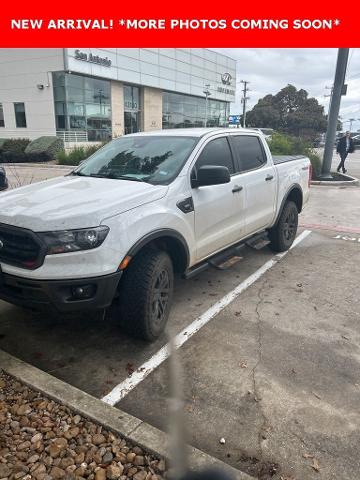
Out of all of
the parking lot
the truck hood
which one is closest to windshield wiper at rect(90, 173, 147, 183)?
the truck hood

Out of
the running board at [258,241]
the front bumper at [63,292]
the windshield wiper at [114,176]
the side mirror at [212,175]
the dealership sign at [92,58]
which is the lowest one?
the running board at [258,241]

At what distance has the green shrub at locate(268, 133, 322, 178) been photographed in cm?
1438

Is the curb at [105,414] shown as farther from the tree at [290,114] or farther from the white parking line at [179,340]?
the tree at [290,114]

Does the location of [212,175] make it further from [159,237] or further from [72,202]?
[72,202]

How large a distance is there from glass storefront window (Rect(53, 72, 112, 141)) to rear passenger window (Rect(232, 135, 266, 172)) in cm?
2661

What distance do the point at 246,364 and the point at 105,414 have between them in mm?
1289

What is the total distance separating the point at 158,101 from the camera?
3941 cm

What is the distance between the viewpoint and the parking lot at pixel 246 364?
2515 millimetres

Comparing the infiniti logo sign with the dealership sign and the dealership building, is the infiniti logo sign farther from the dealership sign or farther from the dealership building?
the dealership sign

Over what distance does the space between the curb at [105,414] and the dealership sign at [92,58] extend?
98.4ft

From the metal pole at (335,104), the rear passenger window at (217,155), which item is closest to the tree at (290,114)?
the metal pole at (335,104)

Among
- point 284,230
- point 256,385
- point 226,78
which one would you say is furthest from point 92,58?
point 256,385

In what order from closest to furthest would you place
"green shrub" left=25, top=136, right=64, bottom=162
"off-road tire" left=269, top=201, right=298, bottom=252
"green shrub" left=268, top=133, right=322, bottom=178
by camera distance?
1. "off-road tire" left=269, top=201, right=298, bottom=252
2. "green shrub" left=268, top=133, right=322, bottom=178
3. "green shrub" left=25, top=136, right=64, bottom=162
